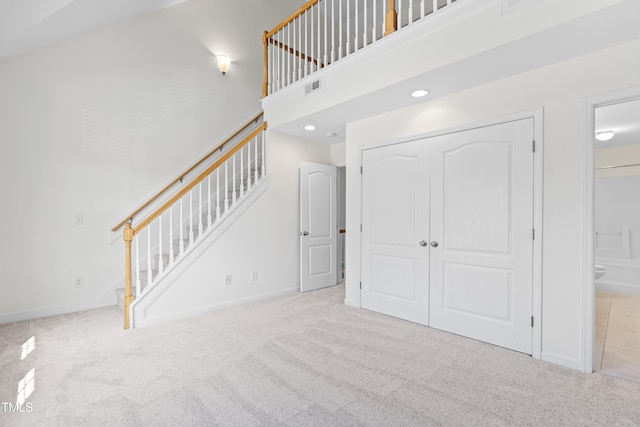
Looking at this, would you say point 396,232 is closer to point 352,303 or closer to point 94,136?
point 352,303

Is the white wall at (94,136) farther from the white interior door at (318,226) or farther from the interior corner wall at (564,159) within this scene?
the interior corner wall at (564,159)

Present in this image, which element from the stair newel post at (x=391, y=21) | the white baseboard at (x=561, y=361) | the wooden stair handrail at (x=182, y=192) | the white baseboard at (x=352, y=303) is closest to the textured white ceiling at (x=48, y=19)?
the wooden stair handrail at (x=182, y=192)

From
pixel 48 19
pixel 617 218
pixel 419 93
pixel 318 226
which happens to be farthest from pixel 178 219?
pixel 617 218

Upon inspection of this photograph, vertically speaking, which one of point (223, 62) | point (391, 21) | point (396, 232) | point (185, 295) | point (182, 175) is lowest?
point (185, 295)

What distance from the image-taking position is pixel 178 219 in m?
4.42

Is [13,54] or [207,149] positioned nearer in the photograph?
[13,54]

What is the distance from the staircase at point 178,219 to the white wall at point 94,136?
182 mm

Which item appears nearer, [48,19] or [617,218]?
[48,19]

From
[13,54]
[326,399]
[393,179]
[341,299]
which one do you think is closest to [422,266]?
[393,179]

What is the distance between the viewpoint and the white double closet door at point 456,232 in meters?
2.68

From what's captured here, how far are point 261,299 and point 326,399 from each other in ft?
8.01

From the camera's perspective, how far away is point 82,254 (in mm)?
3811

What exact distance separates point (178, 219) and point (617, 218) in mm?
6688

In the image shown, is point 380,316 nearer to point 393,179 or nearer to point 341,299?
point 341,299
